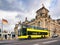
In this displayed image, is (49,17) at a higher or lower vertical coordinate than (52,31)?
higher

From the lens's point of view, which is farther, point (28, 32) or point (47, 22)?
point (47, 22)

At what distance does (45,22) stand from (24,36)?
2399 inches

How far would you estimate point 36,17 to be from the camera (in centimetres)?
11525

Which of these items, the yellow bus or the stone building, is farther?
the stone building

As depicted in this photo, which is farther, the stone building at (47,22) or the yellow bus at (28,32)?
the stone building at (47,22)

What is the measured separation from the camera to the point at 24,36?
51781 mm

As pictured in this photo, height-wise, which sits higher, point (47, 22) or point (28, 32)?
point (47, 22)

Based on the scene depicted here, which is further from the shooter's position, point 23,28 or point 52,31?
point 52,31

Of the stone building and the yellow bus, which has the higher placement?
the stone building

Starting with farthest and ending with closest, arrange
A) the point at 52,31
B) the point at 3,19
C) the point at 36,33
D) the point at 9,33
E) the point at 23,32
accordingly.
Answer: the point at 52,31 < the point at 9,33 < the point at 3,19 < the point at 36,33 < the point at 23,32

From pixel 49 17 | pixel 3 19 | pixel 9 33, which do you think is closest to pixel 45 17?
pixel 49 17

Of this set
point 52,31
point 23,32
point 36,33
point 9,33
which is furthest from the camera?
point 52,31

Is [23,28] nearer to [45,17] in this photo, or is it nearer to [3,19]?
[3,19]

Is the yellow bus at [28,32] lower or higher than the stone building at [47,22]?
lower
